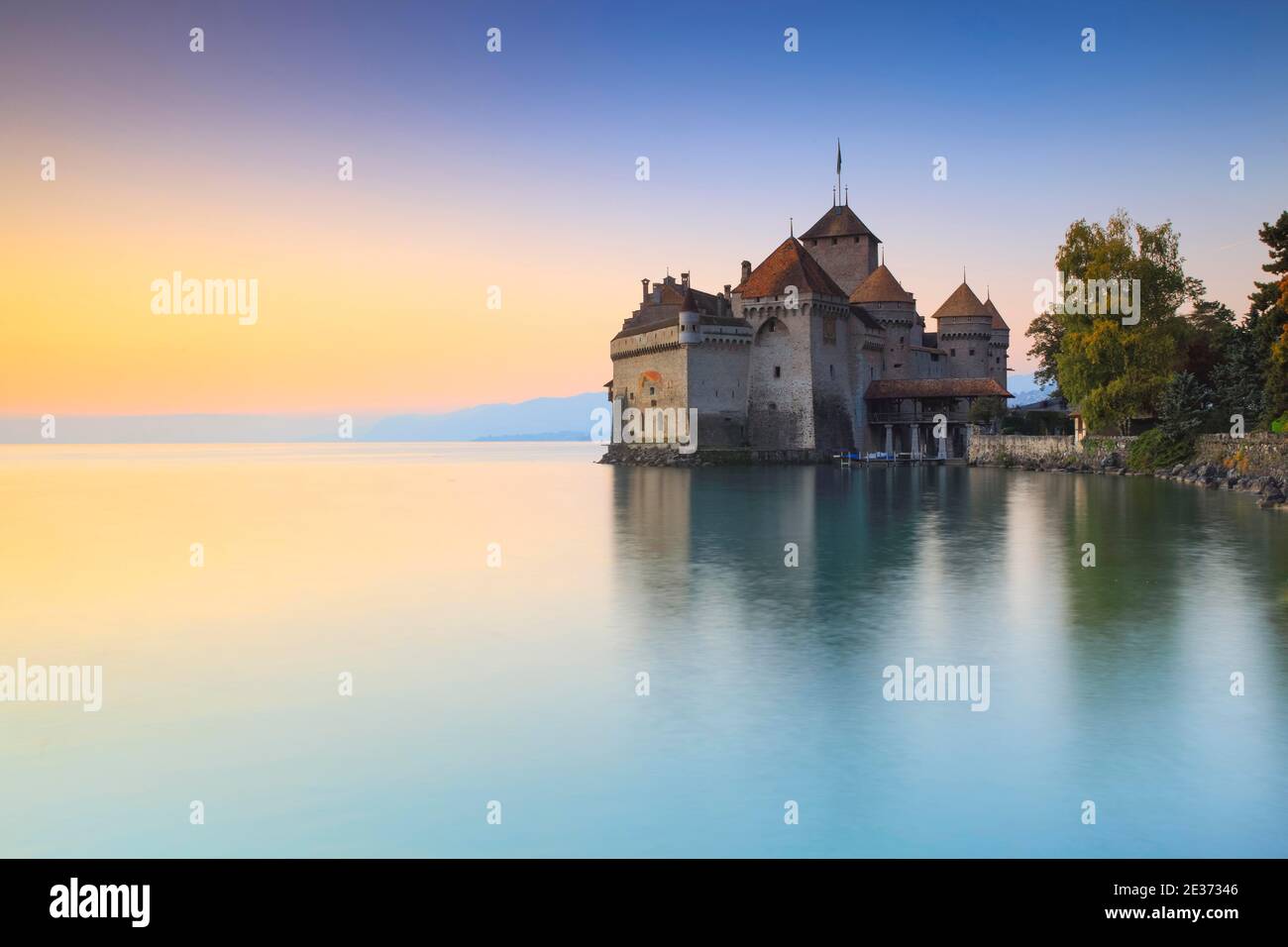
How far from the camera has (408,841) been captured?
21.7ft

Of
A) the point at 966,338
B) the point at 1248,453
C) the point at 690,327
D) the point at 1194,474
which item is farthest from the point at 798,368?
the point at 1248,453

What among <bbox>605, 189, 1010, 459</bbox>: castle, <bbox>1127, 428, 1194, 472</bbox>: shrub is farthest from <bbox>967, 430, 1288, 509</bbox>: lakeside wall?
<bbox>605, 189, 1010, 459</bbox>: castle

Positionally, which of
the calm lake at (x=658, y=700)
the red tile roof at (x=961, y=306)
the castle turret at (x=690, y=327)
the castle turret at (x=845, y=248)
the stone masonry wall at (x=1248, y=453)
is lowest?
the calm lake at (x=658, y=700)

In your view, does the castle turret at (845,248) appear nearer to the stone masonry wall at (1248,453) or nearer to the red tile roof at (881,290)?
the red tile roof at (881,290)

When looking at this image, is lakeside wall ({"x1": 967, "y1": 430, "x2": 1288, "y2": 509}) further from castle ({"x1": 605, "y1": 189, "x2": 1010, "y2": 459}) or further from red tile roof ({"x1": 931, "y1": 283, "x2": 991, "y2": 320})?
red tile roof ({"x1": 931, "y1": 283, "x2": 991, "y2": 320})

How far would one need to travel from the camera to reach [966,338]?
67125 millimetres

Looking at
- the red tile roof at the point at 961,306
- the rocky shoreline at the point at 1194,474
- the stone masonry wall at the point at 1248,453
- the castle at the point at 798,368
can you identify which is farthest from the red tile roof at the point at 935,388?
the stone masonry wall at the point at 1248,453

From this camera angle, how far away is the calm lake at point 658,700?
6.84 m

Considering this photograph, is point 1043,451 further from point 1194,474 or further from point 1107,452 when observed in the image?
point 1194,474

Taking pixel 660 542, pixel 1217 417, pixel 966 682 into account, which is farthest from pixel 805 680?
pixel 1217 417

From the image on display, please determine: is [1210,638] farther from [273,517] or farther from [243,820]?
[273,517]

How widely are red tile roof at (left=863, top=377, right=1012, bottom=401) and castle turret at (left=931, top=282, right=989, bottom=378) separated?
6491 millimetres

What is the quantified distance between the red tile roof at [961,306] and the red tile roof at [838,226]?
266 inches
